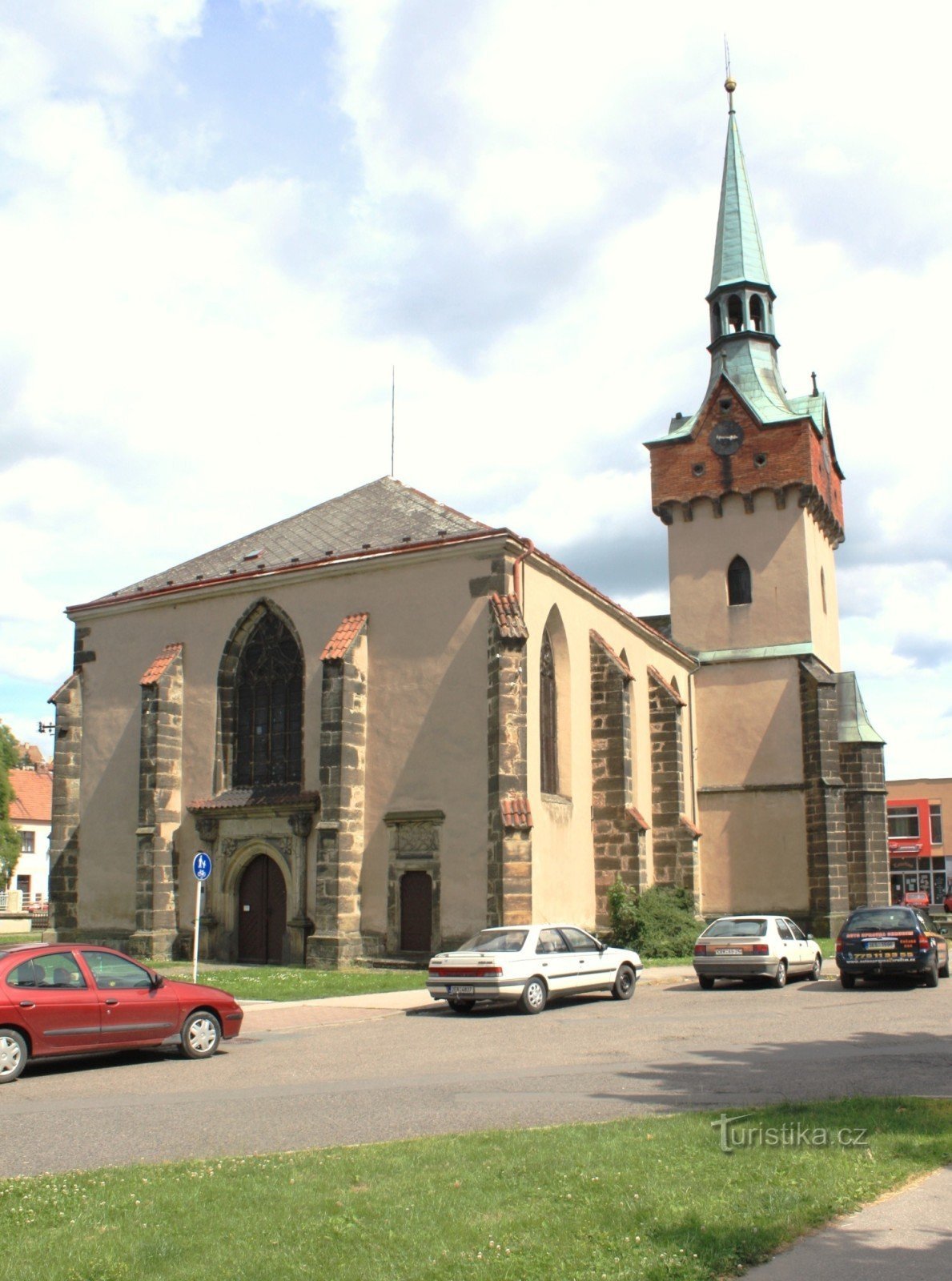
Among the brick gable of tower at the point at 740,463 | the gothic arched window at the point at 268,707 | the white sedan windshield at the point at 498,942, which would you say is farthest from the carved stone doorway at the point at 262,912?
the brick gable of tower at the point at 740,463

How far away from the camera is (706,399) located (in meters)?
40.2

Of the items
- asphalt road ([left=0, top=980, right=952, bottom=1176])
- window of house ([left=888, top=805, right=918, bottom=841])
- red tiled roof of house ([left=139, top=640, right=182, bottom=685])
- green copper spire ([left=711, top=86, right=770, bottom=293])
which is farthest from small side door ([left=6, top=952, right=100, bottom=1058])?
window of house ([left=888, top=805, right=918, bottom=841])

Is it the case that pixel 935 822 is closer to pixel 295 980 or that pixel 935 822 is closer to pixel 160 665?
pixel 160 665

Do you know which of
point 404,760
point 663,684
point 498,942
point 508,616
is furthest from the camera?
point 663,684

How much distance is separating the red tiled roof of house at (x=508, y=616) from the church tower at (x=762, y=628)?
1516cm

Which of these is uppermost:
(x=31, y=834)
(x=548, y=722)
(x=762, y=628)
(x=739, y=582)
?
(x=739, y=582)

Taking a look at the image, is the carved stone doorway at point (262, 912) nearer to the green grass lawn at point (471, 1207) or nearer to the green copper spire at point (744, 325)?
the green grass lawn at point (471, 1207)

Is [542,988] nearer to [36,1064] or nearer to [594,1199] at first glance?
[36,1064]

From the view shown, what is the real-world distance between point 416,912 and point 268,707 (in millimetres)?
6002

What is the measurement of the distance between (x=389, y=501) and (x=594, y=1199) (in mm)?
23184

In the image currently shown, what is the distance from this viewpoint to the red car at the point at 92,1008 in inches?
453

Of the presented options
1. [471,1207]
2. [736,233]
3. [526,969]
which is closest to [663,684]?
[526,969]

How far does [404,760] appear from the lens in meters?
24.2

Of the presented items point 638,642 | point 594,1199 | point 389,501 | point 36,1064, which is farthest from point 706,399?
point 594,1199
